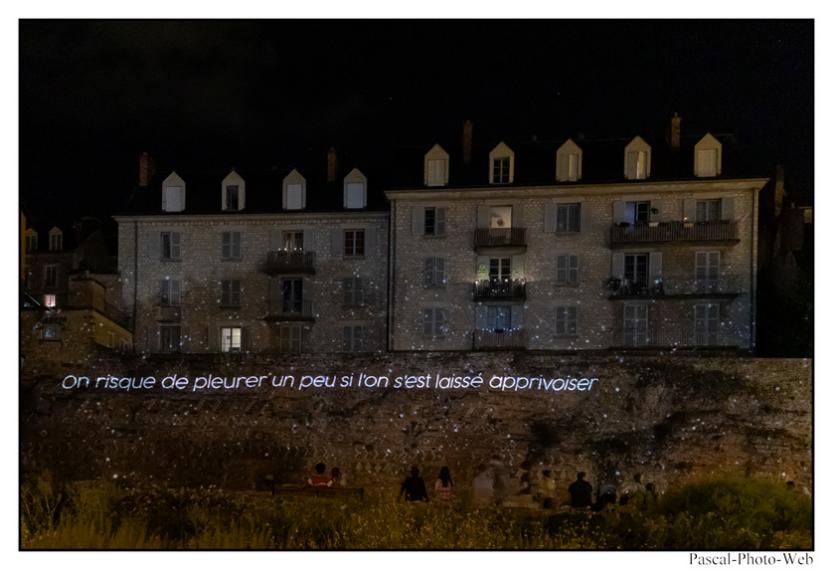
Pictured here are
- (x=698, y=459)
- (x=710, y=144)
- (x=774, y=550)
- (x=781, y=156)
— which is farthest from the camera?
(x=710, y=144)

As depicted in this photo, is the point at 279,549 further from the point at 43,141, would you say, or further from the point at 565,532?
the point at 43,141

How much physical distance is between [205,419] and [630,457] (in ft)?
29.9

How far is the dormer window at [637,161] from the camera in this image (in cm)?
3173

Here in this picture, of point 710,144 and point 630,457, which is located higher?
point 710,144

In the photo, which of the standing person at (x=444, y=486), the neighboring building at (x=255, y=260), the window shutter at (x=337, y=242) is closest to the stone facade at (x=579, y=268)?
the neighboring building at (x=255, y=260)

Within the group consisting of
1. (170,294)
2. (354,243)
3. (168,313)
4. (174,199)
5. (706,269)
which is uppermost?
(174,199)

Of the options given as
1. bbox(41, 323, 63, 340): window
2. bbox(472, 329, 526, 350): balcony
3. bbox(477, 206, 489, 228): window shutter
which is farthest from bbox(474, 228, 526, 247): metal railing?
bbox(41, 323, 63, 340): window

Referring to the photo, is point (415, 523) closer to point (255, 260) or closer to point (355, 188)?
point (255, 260)

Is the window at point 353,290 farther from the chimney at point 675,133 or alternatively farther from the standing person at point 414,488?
the chimney at point 675,133

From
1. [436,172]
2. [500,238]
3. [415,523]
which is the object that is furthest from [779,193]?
[415,523]

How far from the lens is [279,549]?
25.1 meters

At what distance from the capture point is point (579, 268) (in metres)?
31.8

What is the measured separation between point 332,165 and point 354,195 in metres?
0.93

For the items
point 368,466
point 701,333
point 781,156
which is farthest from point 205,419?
point 781,156
